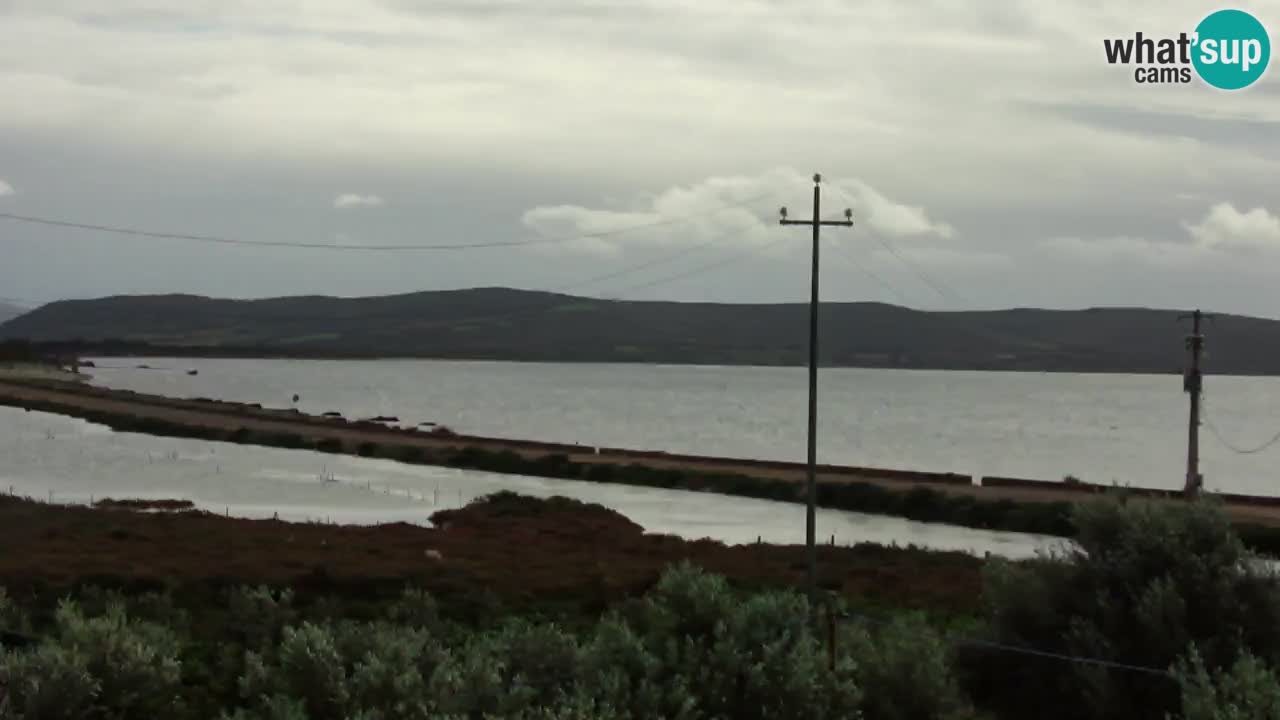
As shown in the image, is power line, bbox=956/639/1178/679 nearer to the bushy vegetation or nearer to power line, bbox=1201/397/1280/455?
the bushy vegetation

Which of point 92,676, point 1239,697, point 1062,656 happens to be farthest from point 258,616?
point 1239,697

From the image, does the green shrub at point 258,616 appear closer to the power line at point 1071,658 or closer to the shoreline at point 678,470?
the power line at point 1071,658

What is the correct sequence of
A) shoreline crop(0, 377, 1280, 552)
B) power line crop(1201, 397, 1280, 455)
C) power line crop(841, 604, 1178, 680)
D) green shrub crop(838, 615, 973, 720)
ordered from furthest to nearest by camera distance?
power line crop(1201, 397, 1280, 455)
shoreline crop(0, 377, 1280, 552)
green shrub crop(838, 615, 973, 720)
power line crop(841, 604, 1178, 680)

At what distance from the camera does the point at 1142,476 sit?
4424 inches

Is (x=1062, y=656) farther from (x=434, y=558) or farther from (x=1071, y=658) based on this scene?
(x=434, y=558)

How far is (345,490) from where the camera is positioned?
7938cm

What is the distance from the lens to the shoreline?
2680 inches

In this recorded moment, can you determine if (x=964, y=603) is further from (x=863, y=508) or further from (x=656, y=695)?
(x=863, y=508)

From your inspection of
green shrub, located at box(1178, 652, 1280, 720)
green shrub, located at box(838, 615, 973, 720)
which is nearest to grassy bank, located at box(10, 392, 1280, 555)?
green shrub, located at box(838, 615, 973, 720)

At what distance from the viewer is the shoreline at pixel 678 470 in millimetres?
68062

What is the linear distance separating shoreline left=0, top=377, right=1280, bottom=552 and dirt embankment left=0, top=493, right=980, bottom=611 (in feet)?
29.5

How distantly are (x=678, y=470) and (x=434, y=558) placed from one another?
4354 centimetres

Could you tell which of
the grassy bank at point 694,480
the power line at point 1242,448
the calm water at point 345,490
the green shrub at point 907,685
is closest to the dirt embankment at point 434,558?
the calm water at point 345,490

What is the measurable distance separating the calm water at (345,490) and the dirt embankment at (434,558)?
22.1ft
